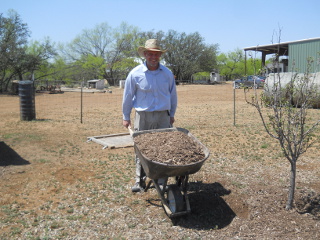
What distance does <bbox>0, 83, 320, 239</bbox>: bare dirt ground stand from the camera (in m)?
3.71

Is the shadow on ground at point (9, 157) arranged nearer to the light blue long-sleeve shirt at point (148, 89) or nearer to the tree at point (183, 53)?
the light blue long-sleeve shirt at point (148, 89)

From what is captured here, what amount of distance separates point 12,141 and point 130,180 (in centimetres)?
438

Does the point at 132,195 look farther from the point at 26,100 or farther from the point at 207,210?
the point at 26,100

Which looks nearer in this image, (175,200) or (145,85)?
(175,200)

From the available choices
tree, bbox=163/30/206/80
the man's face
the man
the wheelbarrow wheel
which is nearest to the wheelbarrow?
the wheelbarrow wheel

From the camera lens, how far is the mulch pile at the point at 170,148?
3.78m

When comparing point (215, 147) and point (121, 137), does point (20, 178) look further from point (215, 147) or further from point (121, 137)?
point (215, 147)

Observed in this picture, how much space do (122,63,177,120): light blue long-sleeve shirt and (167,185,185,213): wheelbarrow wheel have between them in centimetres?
116

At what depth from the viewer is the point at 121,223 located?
12.9 feet

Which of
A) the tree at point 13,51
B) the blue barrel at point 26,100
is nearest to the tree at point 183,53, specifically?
the tree at point 13,51

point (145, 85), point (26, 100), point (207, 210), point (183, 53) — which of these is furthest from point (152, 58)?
point (183, 53)

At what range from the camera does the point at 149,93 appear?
15.3 ft

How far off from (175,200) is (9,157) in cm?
433

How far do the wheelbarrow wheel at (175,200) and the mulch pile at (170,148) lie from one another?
0.46m
